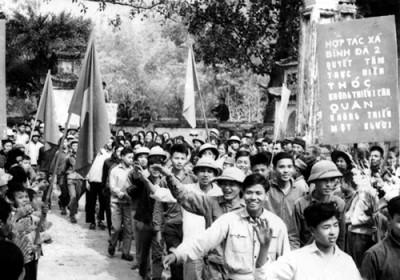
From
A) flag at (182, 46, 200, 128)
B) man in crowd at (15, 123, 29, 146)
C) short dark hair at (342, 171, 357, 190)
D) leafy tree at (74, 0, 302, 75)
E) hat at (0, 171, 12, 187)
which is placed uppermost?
leafy tree at (74, 0, 302, 75)

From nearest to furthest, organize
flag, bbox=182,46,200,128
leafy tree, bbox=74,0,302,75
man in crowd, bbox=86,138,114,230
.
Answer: flag, bbox=182,46,200,128, man in crowd, bbox=86,138,114,230, leafy tree, bbox=74,0,302,75

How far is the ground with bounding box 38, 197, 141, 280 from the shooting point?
10.5m

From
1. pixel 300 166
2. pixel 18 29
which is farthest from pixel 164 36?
pixel 300 166

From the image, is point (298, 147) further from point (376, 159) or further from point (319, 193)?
point (319, 193)

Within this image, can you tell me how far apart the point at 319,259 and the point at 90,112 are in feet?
13.7

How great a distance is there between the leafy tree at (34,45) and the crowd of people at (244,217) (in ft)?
80.1

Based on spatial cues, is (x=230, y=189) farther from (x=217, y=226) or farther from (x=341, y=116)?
(x=341, y=116)

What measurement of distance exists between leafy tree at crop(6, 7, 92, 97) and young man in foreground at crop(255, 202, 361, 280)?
30.3m

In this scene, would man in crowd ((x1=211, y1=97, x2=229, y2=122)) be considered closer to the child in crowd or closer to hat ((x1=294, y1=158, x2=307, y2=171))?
hat ((x1=294, y1=158, x2=307, y2=171))

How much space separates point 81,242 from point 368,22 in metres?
7.02

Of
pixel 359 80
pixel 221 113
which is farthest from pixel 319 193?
pixel 221 113

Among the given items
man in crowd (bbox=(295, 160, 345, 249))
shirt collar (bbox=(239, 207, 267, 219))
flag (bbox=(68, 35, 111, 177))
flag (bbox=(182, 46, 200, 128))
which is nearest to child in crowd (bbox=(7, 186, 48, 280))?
flag (bbox=(68, 35, 111, 177))

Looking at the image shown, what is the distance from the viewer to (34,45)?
1409 inches

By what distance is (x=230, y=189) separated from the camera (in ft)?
21.4
